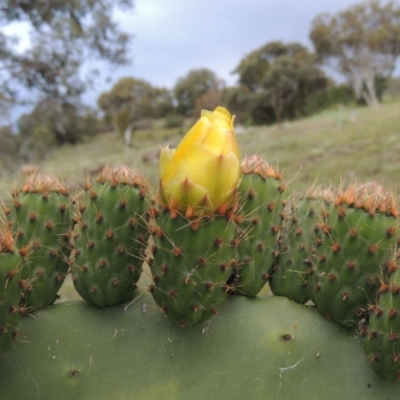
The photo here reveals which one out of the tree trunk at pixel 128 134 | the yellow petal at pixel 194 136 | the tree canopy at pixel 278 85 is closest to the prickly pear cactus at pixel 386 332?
the yellow petal at pixel 194 136

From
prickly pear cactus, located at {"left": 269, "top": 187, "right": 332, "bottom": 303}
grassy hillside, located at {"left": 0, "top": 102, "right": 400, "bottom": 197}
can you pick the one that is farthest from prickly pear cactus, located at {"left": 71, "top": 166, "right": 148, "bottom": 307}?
grassy hillside, located at {"left": 0, "top": 102, "right": 400, "bottom": 197}

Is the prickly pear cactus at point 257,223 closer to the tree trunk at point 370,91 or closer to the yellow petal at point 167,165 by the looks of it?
the yellow petal at point 167,165

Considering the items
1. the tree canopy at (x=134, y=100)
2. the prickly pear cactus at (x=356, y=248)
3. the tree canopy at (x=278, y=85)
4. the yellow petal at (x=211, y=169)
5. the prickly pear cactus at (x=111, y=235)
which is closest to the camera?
the yellow petal at (x=211, y=169)

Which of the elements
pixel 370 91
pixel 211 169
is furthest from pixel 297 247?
pixel 370 91

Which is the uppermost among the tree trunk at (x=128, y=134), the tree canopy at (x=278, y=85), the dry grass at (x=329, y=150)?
the tree canopy at (x=278, y=85)

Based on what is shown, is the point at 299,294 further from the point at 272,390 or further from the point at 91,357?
the point at 91,357

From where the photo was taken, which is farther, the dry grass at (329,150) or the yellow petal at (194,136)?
the dry grass at (329,150)
